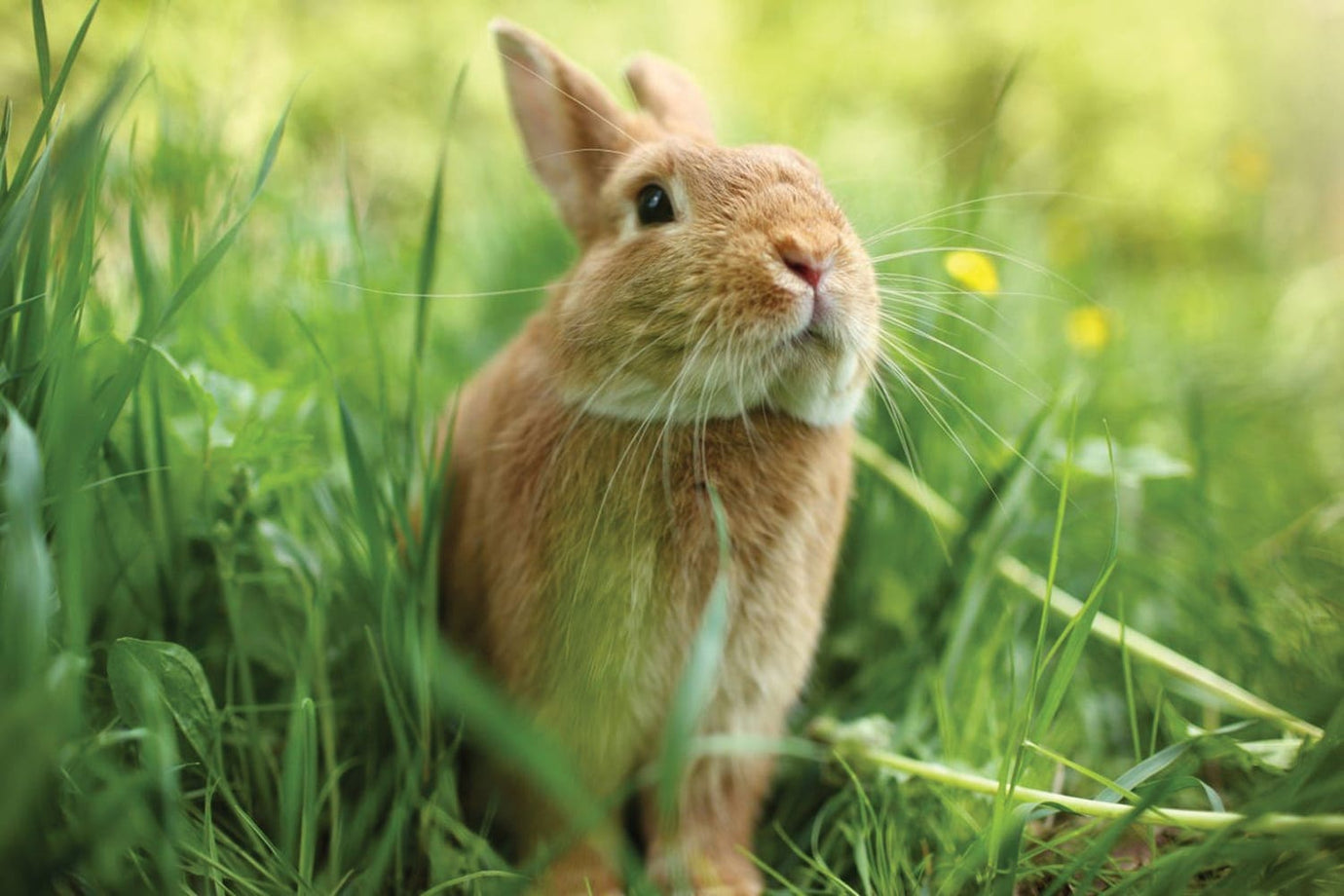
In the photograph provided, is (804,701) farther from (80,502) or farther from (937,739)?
(80,502)

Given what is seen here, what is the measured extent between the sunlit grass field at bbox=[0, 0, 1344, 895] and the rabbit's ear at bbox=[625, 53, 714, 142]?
1.34 feet

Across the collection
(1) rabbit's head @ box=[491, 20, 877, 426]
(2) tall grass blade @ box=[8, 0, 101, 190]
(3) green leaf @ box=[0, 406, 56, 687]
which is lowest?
(3) green leaf @ box=[0, 406, 56, 687]

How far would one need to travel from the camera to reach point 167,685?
1.21 m

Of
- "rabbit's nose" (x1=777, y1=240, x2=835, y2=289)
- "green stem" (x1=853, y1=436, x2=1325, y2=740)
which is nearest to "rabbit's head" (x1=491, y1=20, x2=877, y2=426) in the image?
"rabbit's nose" (x1=777, y1=240, x2=835, y2=289)

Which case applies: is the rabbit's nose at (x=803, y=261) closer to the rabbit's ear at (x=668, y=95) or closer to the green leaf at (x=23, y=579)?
the rabbit's ear at (x=668, y=95)

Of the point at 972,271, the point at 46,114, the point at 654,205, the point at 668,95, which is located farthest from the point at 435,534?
the point at 972,271

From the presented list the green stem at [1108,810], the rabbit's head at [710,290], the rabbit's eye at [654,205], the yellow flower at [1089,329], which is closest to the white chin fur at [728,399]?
the rabbit's head at [710,290]

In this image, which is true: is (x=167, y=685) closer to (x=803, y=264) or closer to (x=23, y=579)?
(x=23, y=579)

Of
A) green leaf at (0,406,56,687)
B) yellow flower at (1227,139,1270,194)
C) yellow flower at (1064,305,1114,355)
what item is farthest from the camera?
yellow flower at (1227,139,1270,194)

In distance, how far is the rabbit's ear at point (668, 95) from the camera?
1.77 m

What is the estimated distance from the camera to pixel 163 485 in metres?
1.45

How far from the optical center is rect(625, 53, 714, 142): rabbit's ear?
5.79ft

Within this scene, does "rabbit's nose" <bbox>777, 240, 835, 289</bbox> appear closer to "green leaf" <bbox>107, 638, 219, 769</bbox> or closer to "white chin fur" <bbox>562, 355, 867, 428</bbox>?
"white chin fur" <bbox>562, 355, 867, 428</bbox>

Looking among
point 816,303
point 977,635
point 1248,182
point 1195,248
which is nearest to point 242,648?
point 816,303
